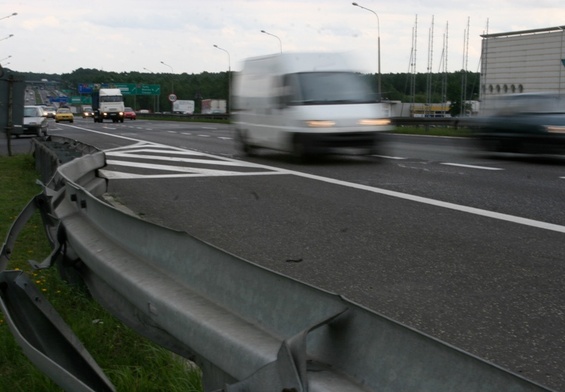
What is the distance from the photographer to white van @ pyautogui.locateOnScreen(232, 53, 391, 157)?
57.4ft

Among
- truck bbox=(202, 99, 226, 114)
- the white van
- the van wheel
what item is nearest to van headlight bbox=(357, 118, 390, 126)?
the white van

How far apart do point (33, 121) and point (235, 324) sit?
4141 centimetres

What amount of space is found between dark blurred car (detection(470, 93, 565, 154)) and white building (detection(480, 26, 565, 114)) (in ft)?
176

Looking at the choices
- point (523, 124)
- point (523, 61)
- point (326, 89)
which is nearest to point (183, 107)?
point (523, 61)

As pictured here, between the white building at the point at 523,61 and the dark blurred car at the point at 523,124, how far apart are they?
53740 mm

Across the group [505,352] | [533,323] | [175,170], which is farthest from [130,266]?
[175,170]

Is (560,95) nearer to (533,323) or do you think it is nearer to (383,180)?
(383,180)

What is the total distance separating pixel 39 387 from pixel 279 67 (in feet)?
49.9

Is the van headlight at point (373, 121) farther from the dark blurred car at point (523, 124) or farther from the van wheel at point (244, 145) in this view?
the van wheel at point (244, 145)

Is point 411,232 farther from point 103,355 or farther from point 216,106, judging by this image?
point 216,106

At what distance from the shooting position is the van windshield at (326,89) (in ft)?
58.6

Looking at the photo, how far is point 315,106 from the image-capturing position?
17.7 meters

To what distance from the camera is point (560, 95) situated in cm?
1831

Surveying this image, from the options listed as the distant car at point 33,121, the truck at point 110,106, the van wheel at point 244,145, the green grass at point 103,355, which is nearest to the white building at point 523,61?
the truck at point 110,106
